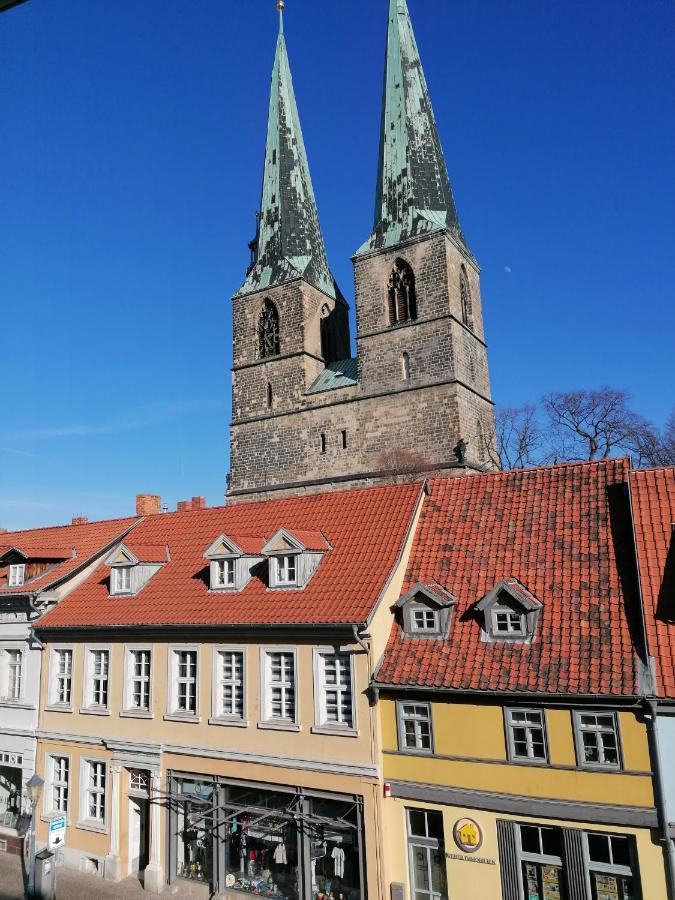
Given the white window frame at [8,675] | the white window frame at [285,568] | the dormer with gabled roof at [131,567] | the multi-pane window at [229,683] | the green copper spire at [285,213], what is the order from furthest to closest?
1. the green copper spire at [285,213]
2. the white window frame at [8,675]
3. the dormer with gabled roof at [131,567]
4. the white window frame at [285,568]
5. the multi-pane window at [229,683]

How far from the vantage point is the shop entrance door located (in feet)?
51.4

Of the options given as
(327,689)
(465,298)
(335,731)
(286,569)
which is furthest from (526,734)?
(465,298)

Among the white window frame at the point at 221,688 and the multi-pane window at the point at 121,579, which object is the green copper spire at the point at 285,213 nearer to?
the multi-pane window at the point at 121,579

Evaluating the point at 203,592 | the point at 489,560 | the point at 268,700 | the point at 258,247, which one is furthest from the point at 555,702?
the point at 258,247

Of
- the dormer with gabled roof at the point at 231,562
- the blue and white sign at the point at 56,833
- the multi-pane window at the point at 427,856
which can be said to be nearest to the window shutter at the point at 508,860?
the multi-pane window at the point at 427,856

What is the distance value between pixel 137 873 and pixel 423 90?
40.2m

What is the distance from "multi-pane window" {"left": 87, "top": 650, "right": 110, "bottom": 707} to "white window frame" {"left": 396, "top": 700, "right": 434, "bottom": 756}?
7.79 meters

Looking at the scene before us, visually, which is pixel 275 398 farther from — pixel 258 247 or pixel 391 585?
pixel 391 585

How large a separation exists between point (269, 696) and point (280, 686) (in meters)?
0.37

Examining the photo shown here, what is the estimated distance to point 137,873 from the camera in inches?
613

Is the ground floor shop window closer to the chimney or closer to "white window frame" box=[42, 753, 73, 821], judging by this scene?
"white window frame" box=[42, 753, 73, 821]

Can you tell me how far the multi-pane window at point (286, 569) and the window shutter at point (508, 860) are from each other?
6.23 m

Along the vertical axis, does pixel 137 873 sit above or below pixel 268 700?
below

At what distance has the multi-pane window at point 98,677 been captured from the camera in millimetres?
16625
